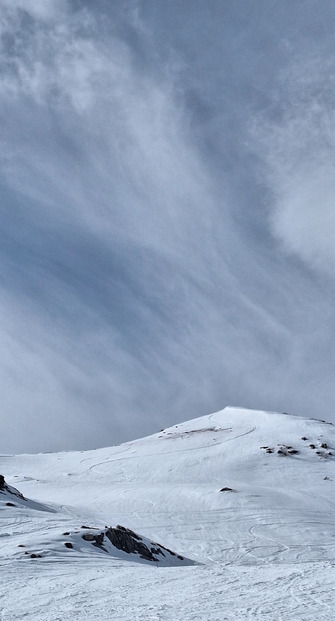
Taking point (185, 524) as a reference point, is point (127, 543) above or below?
below

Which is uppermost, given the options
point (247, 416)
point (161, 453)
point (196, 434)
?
point (247, 416)

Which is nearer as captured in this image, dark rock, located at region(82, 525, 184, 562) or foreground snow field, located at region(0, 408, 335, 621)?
foreground snow field, located at region(0, 408, 335, 621)

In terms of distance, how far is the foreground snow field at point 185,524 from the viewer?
33.1ft

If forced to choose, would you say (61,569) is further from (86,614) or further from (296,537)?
(296,537)

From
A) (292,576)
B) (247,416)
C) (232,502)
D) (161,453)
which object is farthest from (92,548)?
(247,416)

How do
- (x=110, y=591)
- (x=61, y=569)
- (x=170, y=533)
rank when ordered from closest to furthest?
(x=110, y=591) → (x=61, y=569) → (x=170, y=533)

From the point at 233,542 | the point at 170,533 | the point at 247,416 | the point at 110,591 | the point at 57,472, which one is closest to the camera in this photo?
the point at 110,591

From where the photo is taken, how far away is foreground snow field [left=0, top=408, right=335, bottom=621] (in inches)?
397

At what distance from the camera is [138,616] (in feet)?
29.4

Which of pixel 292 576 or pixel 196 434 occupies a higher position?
pixel 196 434

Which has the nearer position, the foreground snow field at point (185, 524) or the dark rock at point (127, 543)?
the foreground snow field at point (185, 524)

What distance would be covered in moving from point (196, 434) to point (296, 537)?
30336 millimetres

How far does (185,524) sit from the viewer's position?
25.8 m

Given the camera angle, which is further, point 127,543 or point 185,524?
point 185,524
